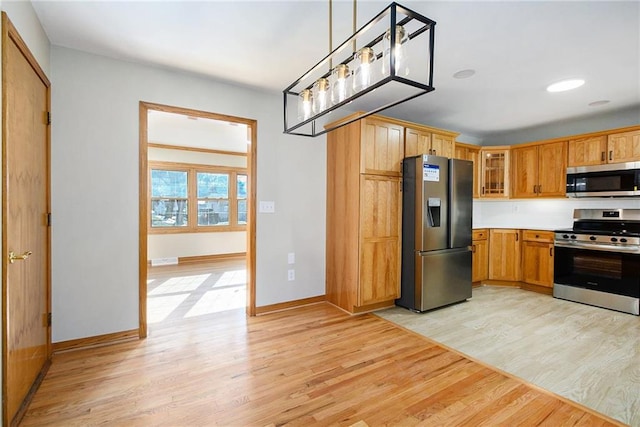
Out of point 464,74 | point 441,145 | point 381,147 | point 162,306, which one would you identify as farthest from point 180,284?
point 464,74

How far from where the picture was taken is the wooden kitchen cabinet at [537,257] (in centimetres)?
423

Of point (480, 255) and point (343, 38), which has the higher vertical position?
point (343, 38)

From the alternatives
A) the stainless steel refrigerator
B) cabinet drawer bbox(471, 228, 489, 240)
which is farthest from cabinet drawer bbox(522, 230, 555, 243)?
the stainless steel refrigerator

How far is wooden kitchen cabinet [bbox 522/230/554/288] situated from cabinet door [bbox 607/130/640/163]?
3.93ft

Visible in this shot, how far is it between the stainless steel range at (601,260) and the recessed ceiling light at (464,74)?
2750 mm

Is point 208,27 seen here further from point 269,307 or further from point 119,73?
point 269,307

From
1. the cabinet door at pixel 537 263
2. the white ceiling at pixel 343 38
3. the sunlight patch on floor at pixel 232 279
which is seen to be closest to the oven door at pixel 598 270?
the cabinet door at pixel 537 263

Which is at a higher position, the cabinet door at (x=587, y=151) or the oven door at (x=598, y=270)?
the cabinet door at (x=587, y=151)

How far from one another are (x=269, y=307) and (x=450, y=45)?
124 inches

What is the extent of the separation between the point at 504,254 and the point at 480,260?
0.40 meters

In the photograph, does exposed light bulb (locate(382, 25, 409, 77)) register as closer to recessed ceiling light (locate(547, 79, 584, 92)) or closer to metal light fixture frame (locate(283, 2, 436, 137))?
metal light fixture frame (locate(283, 2, 436, 137))

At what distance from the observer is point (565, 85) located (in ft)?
10.1

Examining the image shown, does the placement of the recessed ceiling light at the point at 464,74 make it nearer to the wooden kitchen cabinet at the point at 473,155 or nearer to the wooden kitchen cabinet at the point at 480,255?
the wooden kitchen cabinet at the point at 473,155

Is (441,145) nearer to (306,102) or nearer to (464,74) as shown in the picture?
(464,74)
